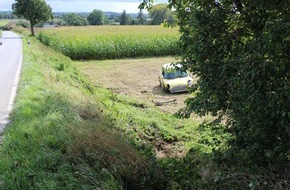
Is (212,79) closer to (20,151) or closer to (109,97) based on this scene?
(20,151)

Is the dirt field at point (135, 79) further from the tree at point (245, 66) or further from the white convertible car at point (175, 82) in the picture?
the tree at point (245, 66)

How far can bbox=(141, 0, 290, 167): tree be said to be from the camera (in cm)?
514

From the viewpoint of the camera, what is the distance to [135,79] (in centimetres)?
2220

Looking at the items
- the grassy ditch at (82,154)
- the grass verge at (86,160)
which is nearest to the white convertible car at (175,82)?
the grassy ditch at (82,154)

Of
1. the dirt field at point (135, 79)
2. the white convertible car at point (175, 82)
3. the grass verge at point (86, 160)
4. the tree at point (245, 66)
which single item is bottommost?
the dirt field at point (135, 79)

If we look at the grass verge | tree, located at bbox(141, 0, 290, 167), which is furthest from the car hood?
tree, located at bbox(141, 0, 290, 167)

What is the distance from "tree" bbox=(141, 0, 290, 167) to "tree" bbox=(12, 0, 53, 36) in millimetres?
51159

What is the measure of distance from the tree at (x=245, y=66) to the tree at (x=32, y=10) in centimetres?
5116

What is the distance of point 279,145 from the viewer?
222 inches

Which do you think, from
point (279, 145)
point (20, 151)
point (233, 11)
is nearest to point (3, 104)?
point (20, 151)

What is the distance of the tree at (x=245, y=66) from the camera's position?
514 cm

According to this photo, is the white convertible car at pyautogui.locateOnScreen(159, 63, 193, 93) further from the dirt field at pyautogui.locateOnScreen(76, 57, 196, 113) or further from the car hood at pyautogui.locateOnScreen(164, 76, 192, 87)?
the dirt field at pyautogui.locateOnScreen(76, 57, 196, 113)

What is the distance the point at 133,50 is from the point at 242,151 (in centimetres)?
2819

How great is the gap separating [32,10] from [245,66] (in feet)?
177
